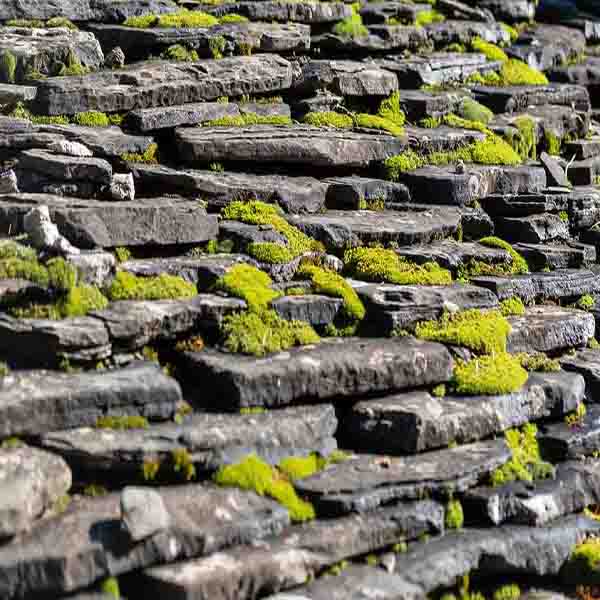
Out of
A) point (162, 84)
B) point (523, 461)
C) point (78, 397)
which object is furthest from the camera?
point (162, 84)

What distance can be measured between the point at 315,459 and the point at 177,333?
222 cm

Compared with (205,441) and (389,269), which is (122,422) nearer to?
(205,441)

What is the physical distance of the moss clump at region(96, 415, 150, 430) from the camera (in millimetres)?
10945

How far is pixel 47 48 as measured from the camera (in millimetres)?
18312

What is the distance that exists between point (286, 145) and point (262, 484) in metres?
7.76

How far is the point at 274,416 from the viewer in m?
11.8

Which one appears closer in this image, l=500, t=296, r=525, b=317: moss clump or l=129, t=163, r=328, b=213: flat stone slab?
l=500, t=296, r=525, b=317: moss clump

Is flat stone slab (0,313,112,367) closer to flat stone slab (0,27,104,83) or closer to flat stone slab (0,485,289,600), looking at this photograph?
flat stone slab (0,485,289,600)

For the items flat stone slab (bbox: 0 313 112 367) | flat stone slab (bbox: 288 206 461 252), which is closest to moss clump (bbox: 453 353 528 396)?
flat stone slab (bbox: 288 206 461 252)

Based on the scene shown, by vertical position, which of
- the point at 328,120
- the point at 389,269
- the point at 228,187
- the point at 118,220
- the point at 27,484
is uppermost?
the point at 328,120

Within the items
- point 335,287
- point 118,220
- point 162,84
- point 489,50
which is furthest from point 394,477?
point 489,50

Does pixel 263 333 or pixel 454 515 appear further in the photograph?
pixel 263 333

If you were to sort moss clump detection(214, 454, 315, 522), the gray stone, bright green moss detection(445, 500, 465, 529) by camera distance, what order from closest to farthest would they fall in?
the gray stone → moss clump detection(214, 454, 315, 522) → bright green moss detection(445, 500, 465, 529)

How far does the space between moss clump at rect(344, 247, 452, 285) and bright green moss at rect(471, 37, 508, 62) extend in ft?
35.7
